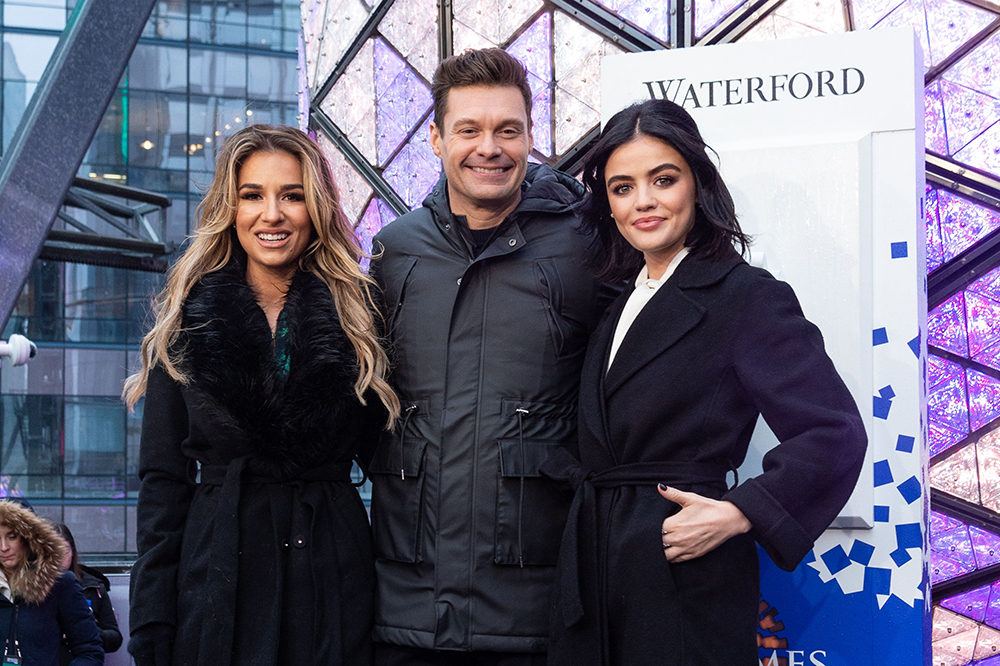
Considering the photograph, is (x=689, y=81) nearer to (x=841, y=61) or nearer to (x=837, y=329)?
(x=841, y=61)

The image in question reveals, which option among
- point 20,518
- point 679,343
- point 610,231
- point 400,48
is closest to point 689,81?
point 610,231

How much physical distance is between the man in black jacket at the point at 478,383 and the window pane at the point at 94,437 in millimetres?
6909

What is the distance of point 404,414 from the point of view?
2613mm

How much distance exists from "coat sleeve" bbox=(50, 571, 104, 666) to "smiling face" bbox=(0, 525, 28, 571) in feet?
0.70

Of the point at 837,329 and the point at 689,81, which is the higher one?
the point at 689,81

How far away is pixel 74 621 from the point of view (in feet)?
16.6

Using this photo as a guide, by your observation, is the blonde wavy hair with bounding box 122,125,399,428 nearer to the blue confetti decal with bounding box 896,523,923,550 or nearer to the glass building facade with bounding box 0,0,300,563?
the blue confetti decal with bounding box 896,523,923,550

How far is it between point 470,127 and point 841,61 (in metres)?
1.02

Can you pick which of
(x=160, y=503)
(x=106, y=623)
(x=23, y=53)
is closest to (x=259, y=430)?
(x=160, y=503)

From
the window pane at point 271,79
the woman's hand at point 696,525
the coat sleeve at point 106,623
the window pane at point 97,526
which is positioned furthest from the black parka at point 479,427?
the window pane at point 271,79

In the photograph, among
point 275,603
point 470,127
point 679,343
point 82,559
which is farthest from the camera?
point 82,559

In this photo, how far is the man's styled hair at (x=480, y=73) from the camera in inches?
105

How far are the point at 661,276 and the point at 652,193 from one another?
8.0 inches

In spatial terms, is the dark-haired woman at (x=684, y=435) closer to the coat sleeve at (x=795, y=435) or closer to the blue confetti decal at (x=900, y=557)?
the coat sleeve at (x=795, y=435)
